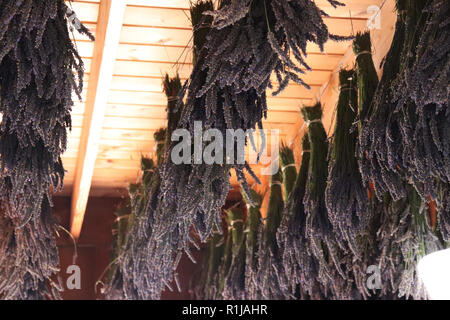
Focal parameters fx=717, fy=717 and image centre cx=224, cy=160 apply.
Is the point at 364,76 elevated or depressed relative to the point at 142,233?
elevated

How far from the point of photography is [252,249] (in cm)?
353

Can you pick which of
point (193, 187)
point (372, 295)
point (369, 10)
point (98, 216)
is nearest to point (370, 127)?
point (193, 187)

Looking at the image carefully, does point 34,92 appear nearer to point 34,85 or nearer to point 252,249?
point 34,85

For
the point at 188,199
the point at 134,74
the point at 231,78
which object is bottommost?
the point at 188,199

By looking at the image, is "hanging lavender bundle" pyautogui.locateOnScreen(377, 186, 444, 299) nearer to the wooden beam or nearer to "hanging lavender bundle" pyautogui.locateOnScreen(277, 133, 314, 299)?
"hanging lavender bundle" pyautogui.locateOnScreen(277, 133, 314, 299)

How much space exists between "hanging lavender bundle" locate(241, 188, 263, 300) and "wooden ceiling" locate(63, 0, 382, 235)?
43 cm

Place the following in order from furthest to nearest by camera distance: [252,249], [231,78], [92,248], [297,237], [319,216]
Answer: [92,248]
[252,249]
[297,237]
[319,216]
[231,78]

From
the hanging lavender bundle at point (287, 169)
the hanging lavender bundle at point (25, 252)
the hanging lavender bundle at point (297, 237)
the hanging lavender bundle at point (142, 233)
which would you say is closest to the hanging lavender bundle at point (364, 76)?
the hanging lavender bundle at point (297, 237)

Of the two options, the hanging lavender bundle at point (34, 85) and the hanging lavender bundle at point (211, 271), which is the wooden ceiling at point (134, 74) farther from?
the hanging lavender bundle at point (211, 271)

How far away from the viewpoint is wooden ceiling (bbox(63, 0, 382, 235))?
8.87 ft

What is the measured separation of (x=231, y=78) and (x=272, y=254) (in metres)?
1.53

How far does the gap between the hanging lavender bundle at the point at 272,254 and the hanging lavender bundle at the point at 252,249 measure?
0.06 metres

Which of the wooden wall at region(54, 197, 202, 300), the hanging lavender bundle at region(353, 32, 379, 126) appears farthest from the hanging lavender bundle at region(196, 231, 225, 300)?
the hanging lavender bundle at region(353, 32, 379, 126)

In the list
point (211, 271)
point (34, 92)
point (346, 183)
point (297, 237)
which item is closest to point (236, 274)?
point (211, 271)
